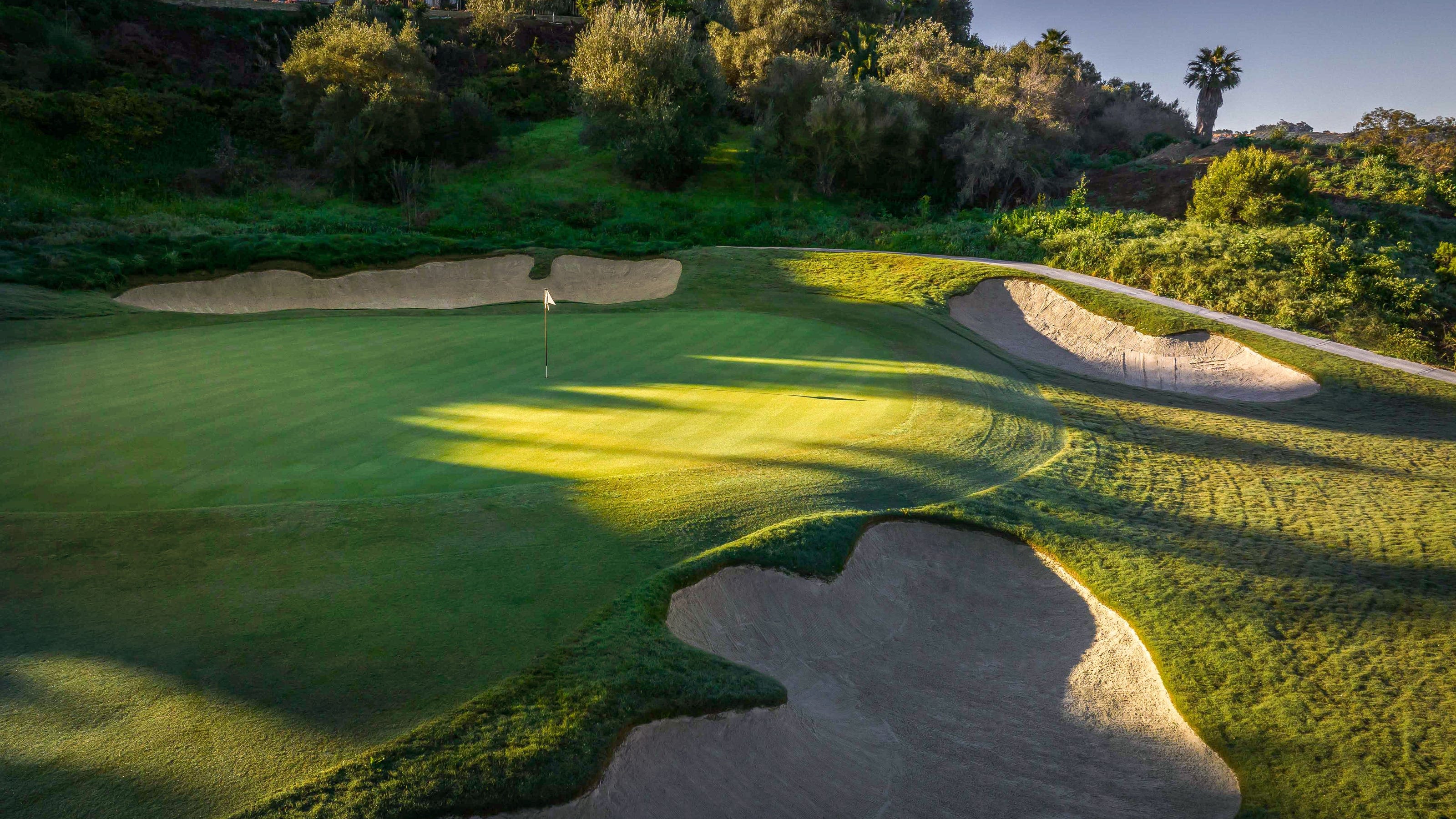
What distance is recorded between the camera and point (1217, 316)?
58.7 ft

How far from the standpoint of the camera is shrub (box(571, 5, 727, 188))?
109 feet

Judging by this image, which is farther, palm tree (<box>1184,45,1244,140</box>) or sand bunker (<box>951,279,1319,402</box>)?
palm tree (<box>1184,45,1244,140</box>)

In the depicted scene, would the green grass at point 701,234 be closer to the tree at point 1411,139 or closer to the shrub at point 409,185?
the shrub at point 409,185

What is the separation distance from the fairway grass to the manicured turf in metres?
0.03

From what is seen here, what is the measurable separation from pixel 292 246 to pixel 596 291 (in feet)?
24.9

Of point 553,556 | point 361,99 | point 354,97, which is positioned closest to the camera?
point 553,556

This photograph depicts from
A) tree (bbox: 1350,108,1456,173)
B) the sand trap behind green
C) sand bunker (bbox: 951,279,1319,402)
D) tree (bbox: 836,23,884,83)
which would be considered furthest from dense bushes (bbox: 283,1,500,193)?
tree (bbox: 1350,108,1456,173)

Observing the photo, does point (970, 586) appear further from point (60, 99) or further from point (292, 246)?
point (60, 99)

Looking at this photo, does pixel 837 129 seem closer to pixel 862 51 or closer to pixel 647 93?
pixel 647 93

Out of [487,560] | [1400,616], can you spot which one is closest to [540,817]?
[487,560]

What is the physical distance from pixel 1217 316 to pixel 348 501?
1882 centimetres

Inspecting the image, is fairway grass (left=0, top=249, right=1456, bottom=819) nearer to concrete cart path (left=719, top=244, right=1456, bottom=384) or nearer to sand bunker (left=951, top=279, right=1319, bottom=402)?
sand bunker (left=951, top=279, right=1319, bottom=402)

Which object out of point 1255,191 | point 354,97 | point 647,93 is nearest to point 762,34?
point 647,93

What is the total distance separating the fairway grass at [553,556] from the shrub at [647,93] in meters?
23.6
